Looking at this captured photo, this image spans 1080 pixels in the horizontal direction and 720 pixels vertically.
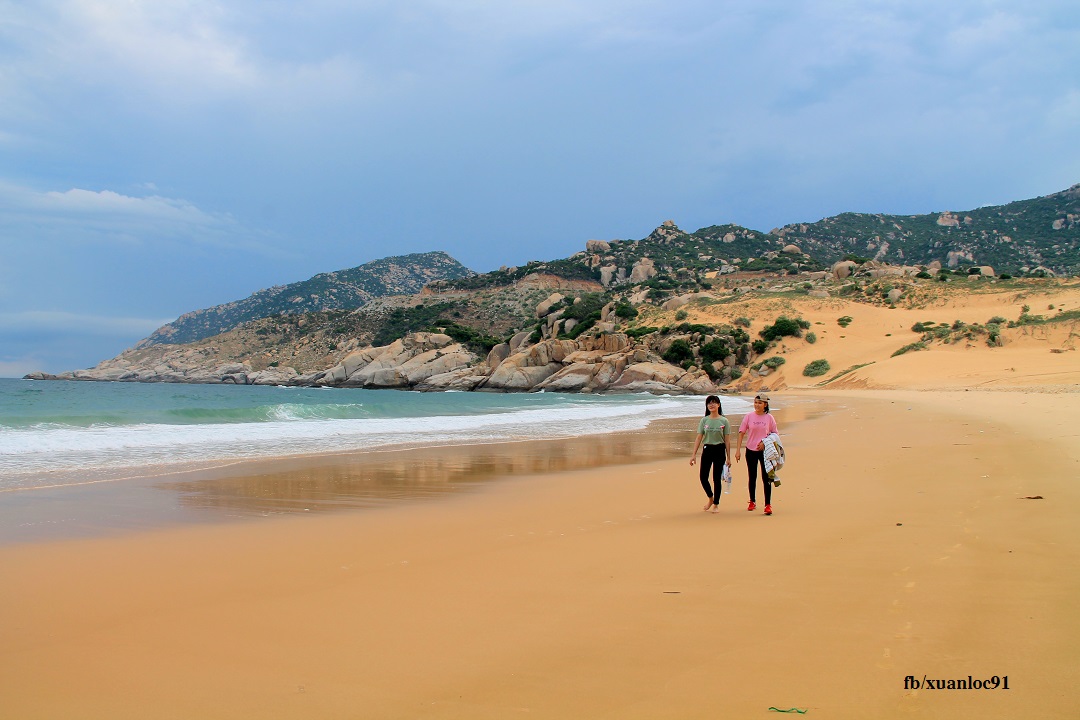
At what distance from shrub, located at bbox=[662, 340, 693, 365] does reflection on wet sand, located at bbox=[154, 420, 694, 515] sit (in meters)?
40.2

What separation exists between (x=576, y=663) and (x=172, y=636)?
242 cm

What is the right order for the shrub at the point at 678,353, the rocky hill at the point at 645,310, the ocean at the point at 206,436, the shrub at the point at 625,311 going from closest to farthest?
1. the ocean at the point at 206,436
2. the rocky hill at the point at 645,310
3. the shrub at the point at 678,353
4. the shrub at the point at 625,311

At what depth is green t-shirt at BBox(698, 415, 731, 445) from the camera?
735 centimetres

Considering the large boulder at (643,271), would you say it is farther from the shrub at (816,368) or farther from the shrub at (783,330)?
the shrub at (816,368)

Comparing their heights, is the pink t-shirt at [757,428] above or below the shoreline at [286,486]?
above

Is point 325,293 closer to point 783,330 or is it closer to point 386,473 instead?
point 783,330

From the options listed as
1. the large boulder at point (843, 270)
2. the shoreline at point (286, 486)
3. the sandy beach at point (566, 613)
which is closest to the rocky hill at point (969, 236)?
the large boulder at point (843, 270)

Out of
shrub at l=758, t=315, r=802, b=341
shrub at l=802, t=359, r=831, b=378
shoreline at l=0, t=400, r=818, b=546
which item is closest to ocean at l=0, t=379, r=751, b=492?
shoreline at l=0, t=400, r=818, b=546

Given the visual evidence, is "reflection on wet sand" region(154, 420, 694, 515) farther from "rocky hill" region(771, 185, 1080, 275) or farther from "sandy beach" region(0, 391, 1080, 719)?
"rocky hill" region(771, 185, 1080, 275)

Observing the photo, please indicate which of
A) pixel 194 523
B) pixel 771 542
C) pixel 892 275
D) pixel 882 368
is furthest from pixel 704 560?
pixel 892 275

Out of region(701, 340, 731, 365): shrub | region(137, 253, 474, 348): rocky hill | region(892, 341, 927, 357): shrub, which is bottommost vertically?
region(892, 341, 927, 357): shrub

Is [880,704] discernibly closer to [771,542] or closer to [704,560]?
[704,560]

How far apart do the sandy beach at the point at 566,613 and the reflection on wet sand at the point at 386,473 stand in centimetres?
142

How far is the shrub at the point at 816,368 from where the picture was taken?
46.4 m
